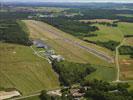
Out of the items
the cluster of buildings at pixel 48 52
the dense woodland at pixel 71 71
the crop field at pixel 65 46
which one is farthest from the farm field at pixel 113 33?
the dense woodland at pixel 71 71

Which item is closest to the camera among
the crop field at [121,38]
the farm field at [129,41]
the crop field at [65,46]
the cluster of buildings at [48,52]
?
the crop field at [121,38]

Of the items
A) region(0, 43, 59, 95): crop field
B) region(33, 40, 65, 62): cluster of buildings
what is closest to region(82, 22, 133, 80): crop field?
region(33, 40, 65, 62): cluster of buildings

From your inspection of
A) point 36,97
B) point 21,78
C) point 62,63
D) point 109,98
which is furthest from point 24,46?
point 109,98

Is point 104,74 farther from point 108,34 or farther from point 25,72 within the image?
point 108,34

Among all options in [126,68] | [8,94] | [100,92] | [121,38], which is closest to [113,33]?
[121,38]

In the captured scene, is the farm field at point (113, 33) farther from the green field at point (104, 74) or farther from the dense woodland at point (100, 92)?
the dense woodland at point (100, 92)
